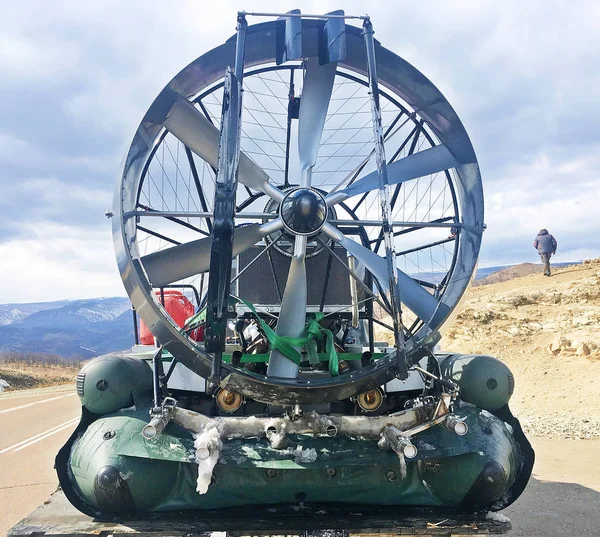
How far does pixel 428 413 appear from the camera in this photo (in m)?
3.42

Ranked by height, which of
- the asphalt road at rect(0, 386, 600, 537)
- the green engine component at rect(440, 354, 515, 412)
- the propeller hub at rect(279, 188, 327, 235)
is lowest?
the asphalt road at rect(0, 386, 600, 537)

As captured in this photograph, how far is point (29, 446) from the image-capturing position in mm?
8945

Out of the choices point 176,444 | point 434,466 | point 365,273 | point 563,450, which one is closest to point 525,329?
point 563,450

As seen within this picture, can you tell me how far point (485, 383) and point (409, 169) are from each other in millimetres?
1842

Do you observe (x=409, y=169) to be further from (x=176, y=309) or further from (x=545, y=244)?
(x=545, y=244)

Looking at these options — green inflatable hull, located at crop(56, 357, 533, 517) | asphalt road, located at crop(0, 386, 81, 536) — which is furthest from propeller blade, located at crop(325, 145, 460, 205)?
asphalt road, located at crop(0, 386, 81, 536)

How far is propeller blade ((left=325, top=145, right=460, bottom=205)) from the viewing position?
4160 mm

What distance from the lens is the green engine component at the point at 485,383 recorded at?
3.86 m

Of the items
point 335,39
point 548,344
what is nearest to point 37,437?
point 335,39

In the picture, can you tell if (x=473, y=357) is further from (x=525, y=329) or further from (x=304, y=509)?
(x=525, y=329)

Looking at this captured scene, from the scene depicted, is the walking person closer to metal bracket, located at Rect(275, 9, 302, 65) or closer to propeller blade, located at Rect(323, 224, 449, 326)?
propeller blade, located at Rect(323, 224, 449, 326)

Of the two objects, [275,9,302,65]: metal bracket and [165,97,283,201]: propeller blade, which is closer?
[275,9,302,65]: metal bracket

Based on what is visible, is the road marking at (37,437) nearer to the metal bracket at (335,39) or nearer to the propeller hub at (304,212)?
the propeller hub at (304,212)

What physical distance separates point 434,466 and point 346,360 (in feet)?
3.55
